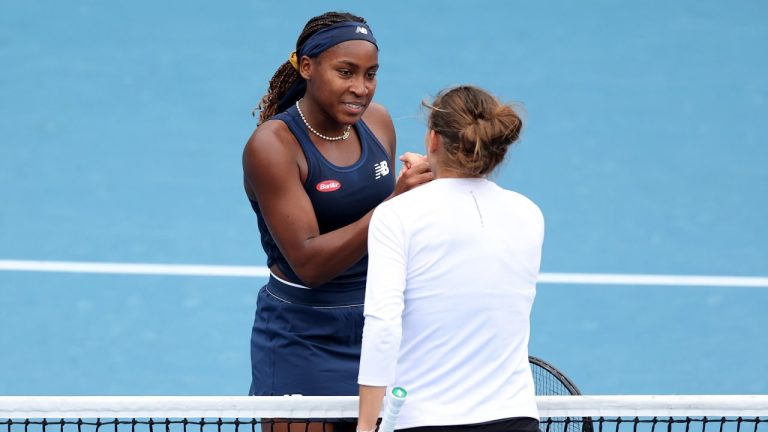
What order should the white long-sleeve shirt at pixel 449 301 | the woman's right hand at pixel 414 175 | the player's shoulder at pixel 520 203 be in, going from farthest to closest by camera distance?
the woman's right hand at pixel 414 175
the player's shoulder at pixel 520 203
the white long-sleeve shirt at pixel 449 301

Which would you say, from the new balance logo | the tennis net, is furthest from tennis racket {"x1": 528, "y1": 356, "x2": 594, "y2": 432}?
the new balance logo

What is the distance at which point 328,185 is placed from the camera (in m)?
3.54

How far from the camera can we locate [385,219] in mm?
2789

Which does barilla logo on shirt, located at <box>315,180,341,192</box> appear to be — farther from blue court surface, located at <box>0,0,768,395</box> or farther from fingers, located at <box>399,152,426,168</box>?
blue court surface, located at <box>0,0,768,395</box>

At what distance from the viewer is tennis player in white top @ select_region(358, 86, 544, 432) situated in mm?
2768

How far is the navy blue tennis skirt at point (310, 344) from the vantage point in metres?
3.61

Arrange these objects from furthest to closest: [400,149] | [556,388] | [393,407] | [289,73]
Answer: [400,149]
[556,388]
[289,73]
[393,407]

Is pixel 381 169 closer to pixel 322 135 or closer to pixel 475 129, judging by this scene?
pixel 322 135

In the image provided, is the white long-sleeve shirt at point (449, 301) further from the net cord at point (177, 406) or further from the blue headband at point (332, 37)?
the blue headband at point (332, 37)

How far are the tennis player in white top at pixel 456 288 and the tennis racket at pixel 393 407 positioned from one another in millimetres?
66

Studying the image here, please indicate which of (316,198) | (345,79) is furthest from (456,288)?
(345,79)

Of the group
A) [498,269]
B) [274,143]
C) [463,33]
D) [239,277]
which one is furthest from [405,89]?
[498,269]

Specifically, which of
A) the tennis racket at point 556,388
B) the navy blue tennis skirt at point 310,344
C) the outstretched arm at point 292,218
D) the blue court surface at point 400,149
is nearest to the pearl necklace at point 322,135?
the outstretched arm at point 292,218

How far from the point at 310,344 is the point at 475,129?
105cm
